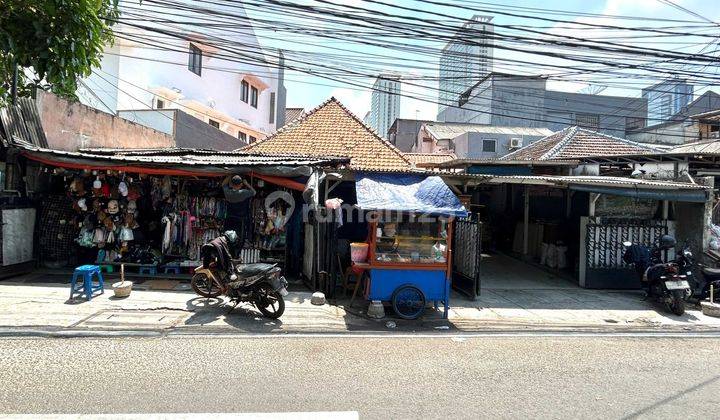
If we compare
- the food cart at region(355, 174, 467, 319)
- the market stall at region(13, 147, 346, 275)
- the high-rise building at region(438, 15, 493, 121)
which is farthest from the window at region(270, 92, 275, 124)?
the food cart at region(355, 174, 467, 319)

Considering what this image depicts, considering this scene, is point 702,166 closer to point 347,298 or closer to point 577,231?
point 577,231

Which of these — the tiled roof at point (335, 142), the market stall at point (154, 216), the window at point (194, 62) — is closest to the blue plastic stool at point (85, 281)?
the market stall at point (154, 216)

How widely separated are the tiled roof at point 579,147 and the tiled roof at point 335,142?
528cm

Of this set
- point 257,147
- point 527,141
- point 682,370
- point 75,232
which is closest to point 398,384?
point 682,370

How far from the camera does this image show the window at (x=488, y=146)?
2675 centimetres

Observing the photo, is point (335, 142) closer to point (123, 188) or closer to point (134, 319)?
point (123, 188)

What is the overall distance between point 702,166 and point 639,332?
8.62 m

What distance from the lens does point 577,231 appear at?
38.9 feet

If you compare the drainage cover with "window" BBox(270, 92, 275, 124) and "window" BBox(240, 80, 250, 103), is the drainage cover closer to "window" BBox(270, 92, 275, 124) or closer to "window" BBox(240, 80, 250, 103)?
"window" BBox(240, 80, 250, 103)

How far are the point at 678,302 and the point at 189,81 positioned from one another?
22.5m

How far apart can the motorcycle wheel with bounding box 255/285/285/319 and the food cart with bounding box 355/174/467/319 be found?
4.82 ft

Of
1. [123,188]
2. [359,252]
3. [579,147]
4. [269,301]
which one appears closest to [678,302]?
[359,252]

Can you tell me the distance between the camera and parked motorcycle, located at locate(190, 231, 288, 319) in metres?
6.79

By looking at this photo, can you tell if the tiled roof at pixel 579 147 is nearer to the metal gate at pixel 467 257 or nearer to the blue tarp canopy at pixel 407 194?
the metal gate at pixel 467 257
